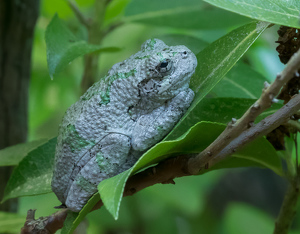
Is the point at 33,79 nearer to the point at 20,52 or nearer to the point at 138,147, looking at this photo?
the point at 20,52

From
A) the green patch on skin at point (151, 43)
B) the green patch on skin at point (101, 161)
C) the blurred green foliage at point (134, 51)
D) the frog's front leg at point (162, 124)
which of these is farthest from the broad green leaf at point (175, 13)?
the green patch on skin at point (101, 161)

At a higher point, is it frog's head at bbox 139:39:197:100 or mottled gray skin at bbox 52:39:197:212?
frog's head at bbox 139:39:197:100

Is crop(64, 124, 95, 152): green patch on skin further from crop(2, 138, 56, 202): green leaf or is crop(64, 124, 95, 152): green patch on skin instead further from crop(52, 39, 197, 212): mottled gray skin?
crop(2, 138, 56, 202): green leaf

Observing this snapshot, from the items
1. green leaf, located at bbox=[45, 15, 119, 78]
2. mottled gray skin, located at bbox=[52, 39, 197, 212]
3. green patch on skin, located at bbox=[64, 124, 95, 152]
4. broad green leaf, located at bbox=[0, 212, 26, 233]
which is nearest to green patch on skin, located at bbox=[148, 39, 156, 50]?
mottled gray skin, located at bbox=[52, 39, 197, 212]

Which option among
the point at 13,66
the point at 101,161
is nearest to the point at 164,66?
the point at 101,161

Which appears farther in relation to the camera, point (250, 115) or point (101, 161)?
point (101, 161)

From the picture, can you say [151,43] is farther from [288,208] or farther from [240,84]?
[288,208]
